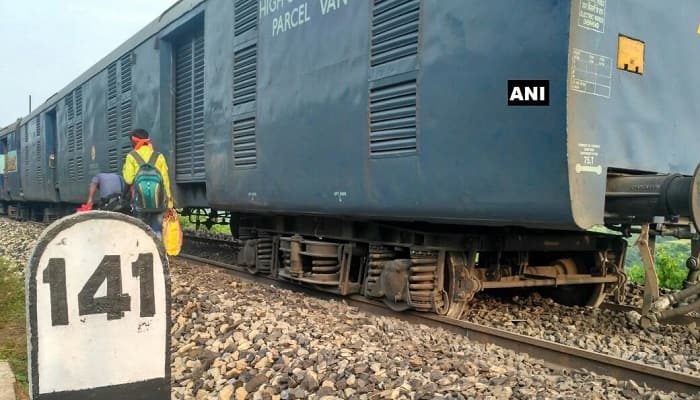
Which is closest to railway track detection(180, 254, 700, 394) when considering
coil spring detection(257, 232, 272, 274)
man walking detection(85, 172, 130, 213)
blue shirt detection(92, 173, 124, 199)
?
coil spring detection(257, 232, 272, 274)

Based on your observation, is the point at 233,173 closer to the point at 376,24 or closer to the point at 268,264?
the point at 268,264

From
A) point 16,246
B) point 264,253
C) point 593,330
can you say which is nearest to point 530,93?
point 593,330

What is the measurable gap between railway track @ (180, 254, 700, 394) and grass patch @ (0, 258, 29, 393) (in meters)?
2.84

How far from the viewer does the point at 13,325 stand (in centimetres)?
543

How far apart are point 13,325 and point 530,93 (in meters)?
4.74

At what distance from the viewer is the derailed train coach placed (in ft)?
12.1

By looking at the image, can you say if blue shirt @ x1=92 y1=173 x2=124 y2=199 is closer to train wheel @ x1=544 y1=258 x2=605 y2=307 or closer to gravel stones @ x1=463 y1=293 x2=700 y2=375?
gravel stones @ x1=463 y1=293 x2=700 y2=375

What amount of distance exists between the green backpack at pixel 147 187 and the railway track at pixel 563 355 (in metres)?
3.16

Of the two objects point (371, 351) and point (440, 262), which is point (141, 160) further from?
point (371, 351)

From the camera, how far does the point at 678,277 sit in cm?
770

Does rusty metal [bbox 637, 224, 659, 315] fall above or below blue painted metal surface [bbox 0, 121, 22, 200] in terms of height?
below

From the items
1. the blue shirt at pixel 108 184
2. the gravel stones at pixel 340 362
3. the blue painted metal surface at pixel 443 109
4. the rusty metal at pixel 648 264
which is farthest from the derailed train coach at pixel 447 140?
the blue shirt at pixel 108 184

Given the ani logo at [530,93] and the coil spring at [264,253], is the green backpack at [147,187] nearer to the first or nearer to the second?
the coil spring at [264,253]

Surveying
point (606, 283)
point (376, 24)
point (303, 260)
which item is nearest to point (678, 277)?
point (606, 283)
